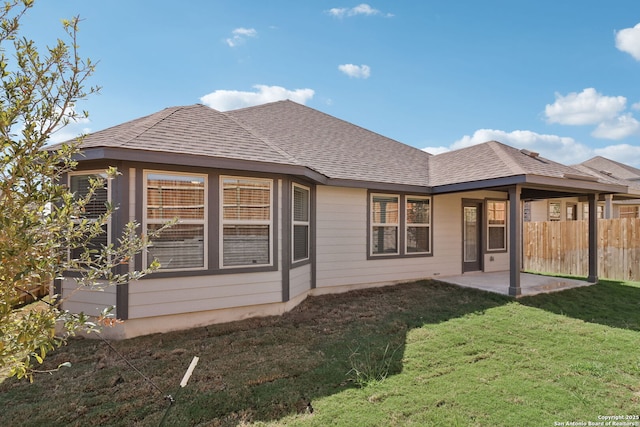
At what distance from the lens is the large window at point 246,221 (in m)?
5.50

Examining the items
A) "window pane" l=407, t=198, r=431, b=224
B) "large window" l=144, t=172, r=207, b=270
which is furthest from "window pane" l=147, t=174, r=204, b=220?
"window pane" l=407, t=198, r=431, b=224

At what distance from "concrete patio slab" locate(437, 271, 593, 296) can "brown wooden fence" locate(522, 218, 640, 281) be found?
209 centimetres

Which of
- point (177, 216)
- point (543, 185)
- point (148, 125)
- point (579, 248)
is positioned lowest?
point (579, 248)

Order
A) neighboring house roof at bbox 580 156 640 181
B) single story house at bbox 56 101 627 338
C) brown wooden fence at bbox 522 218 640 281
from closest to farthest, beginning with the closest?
single story house at bbox 56 101 627 338
brown wooden fence at bbox 522 218 640 281
neighboring house roof at bbox 580 156 640 181

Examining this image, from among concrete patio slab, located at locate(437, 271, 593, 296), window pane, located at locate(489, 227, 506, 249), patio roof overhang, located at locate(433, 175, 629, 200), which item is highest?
patio roof overhang, located at locate(433, 175, 629, 200)

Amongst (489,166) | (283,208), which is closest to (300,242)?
(283,208)

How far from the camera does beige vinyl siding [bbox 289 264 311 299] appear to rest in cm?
630

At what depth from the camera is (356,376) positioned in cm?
365

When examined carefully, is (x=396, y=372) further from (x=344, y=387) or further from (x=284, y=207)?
(x=284, y=207)

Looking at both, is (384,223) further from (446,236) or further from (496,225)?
(496,225)

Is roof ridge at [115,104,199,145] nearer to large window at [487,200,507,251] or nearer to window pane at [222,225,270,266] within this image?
window pane at [222,225,270,266]

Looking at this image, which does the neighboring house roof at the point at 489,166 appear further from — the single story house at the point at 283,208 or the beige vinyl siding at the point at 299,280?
the beige vinyl siding at the point at 299,280

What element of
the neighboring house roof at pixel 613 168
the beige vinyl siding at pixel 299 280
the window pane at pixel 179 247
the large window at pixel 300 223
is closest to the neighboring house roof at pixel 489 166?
the large window at pixel 300 223

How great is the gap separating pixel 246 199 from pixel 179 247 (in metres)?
1.38
